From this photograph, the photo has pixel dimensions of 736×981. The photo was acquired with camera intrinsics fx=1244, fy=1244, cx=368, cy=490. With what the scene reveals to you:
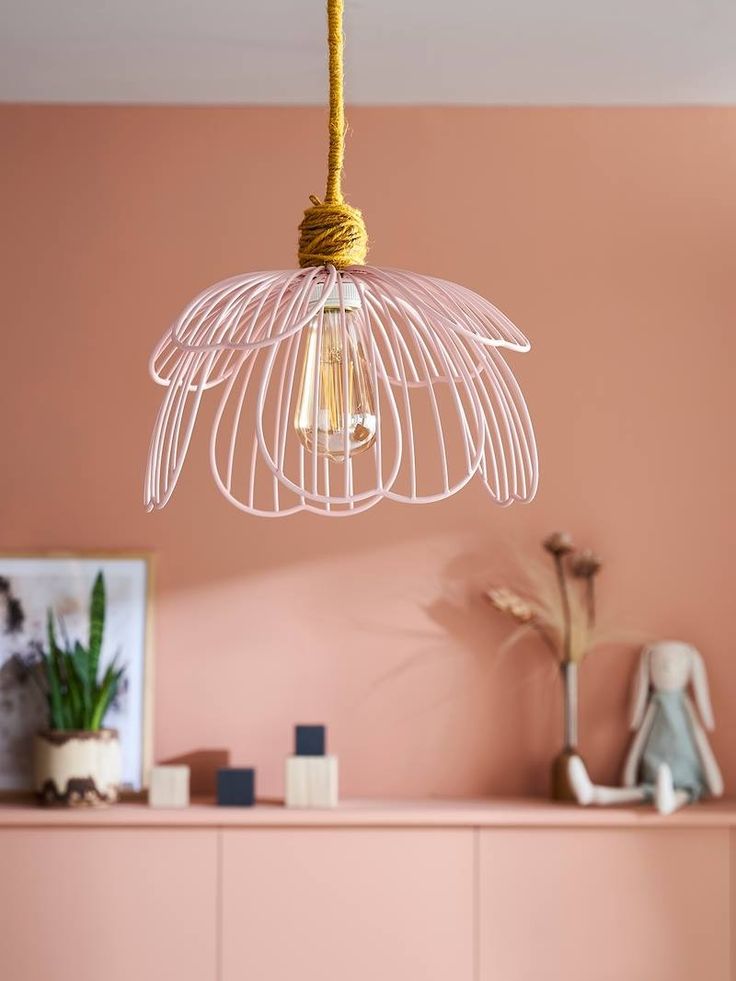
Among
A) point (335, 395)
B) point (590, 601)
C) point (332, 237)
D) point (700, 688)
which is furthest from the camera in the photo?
point (590, 601)

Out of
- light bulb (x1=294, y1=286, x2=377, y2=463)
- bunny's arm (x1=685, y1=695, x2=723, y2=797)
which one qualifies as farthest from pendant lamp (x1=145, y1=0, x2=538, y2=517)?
bunny's arm (x1=685, y1=695, x2=723, y2=797)

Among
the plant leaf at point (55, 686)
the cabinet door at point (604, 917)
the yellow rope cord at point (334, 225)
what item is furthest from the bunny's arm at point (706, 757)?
the yellow rope cord at point (334, 225)

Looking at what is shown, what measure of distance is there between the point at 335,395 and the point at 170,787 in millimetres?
1734

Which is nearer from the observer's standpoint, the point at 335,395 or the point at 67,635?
the point at 335,395

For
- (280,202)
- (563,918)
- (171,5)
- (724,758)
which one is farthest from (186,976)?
(171,5)

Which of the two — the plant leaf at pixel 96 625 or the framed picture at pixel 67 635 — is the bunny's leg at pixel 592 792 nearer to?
the framed picture at pixel 67 635

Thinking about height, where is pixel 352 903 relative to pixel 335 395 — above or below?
below

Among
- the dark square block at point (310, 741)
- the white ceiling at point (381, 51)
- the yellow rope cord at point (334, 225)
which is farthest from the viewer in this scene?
the dark square block at point (310, 741)

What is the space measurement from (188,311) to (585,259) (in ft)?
6.49

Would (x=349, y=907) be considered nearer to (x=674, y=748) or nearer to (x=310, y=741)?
(x=310, y=741)

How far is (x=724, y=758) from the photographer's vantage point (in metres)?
2.84

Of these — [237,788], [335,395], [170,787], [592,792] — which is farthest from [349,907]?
[335,395]

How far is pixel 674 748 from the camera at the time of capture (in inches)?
107

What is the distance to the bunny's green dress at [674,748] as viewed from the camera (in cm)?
273
